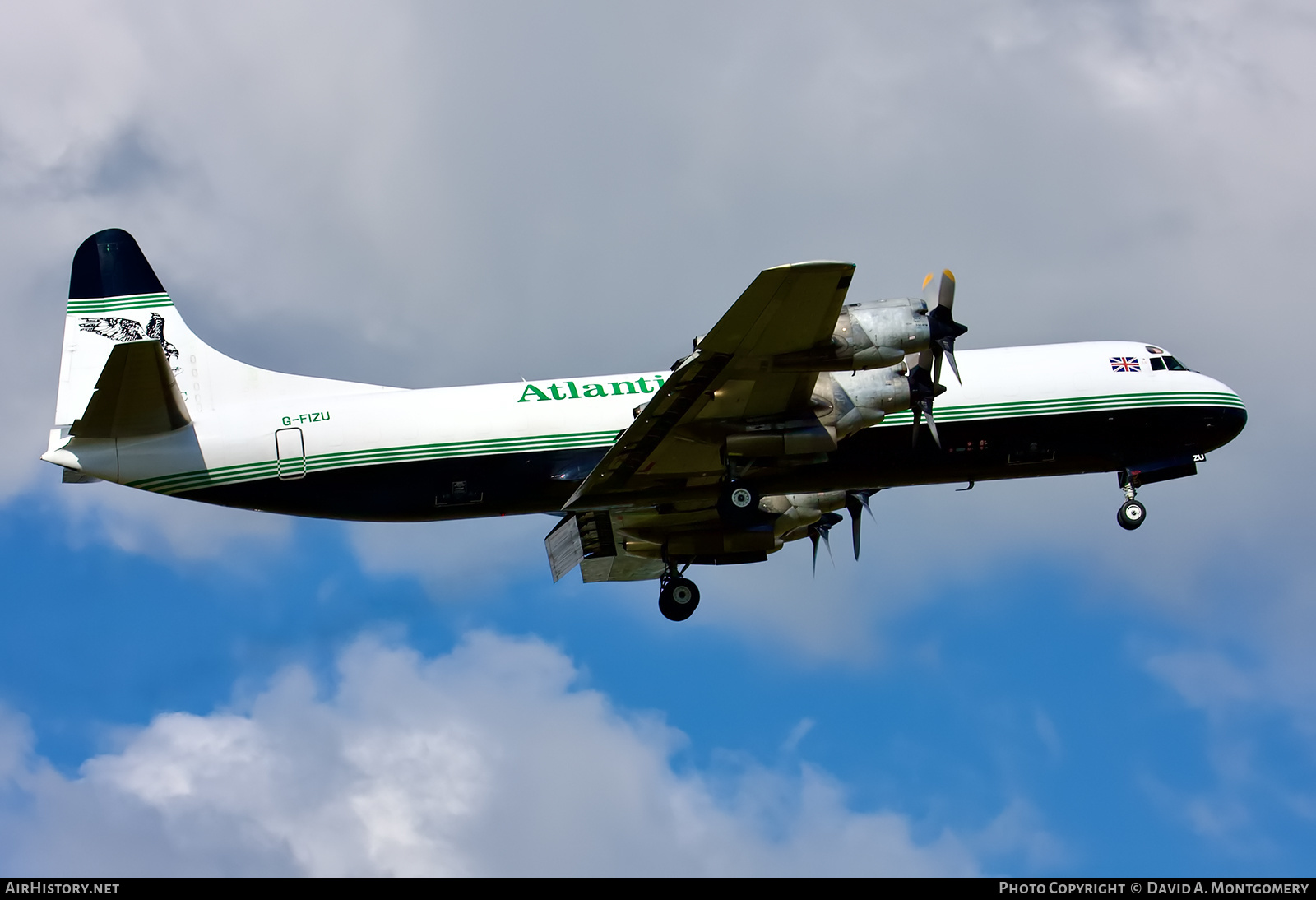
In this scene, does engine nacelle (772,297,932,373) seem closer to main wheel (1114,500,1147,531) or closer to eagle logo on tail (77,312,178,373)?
main wheel (1114,500,1147,531)

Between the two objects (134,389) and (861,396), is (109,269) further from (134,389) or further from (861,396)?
(861,396)

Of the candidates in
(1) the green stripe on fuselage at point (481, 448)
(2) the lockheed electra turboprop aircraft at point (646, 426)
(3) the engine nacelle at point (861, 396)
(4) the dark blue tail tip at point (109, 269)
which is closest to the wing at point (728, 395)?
(2) the lockheed electra turboprop aircraft at point (646, 426)

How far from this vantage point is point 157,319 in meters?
29.3

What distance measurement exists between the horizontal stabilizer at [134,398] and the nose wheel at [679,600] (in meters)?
10.7

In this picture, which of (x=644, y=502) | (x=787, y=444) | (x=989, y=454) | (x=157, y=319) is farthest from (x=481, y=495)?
(x=989, y=454)

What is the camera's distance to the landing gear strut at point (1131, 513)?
95.7 ft

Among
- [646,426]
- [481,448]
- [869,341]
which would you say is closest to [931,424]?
[869,341]

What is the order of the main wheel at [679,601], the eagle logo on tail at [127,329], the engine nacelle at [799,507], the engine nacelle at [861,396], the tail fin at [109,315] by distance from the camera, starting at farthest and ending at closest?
the engine nacelle at [799,507] < the main wheel at [679,601] < the eagle logo on tail at [127,329] < the tail fin at [109,315] < the engine nacelle at [861,396]

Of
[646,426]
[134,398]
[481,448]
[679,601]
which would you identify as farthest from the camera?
[679,601]

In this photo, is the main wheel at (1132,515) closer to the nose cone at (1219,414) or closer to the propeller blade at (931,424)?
the nose cone at (1219,414)

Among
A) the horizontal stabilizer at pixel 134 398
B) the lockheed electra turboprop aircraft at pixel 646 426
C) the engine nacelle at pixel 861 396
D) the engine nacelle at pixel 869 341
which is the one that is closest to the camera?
the engine nacelle at pixel 869 341

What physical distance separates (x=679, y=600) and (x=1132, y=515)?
32.5 ft

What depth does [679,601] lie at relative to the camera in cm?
3003
